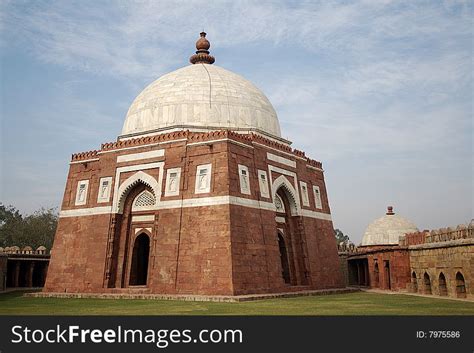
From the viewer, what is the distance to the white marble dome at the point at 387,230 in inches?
1574

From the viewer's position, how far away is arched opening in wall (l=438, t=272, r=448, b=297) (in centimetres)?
2228

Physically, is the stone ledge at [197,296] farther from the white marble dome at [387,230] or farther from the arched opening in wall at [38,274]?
the white marble dome at [387,230]

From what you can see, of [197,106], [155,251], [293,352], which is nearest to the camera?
[293,352]

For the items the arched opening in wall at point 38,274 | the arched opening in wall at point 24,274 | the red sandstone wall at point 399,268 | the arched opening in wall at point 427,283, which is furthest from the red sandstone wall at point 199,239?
the arched opening in wall at point 38,274

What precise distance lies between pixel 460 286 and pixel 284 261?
855 centimetres

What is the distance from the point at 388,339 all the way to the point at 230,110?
19.8 metres

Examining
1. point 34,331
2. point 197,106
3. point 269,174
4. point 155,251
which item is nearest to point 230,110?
point 197,106

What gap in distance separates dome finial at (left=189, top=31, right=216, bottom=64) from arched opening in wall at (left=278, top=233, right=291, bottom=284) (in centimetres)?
1200

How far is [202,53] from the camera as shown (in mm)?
31688

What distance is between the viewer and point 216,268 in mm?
21156

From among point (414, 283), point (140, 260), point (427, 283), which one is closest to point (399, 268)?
point (414, 283)

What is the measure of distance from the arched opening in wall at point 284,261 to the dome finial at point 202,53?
1200 cm

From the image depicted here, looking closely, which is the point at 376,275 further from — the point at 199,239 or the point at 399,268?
the point at 199,239

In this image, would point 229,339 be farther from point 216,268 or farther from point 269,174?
point 269,174
